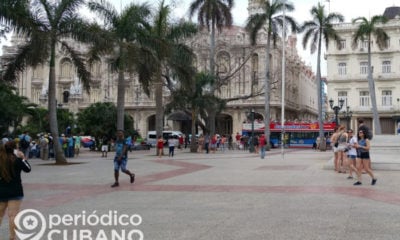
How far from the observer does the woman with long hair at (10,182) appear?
6324 mm

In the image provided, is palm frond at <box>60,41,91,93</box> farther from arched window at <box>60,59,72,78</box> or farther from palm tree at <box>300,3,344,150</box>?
arched window at <box>60,59,72,78</box>

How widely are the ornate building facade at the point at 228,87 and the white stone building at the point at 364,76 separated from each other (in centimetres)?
760

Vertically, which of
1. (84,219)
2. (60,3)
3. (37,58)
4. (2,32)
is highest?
(60,3)

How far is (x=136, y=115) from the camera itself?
7088 cm

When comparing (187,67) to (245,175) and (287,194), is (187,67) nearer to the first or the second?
(245,175)

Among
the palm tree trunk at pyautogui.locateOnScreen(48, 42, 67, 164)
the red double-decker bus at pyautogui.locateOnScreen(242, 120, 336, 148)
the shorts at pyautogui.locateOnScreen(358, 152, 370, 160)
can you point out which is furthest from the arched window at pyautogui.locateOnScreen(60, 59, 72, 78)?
the shorts at pyautogui.locateOnScreen(358, 152, 370, 160)

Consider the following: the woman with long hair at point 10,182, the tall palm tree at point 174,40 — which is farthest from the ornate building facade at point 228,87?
the woman with long hair at point 10,182

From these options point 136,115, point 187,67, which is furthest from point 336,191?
point 136,115

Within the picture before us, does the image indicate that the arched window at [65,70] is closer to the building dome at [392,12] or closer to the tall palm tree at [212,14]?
the tall palm tree at [212,14]

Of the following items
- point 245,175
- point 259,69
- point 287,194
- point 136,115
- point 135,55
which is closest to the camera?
point 287,194

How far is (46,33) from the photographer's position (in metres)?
19.8

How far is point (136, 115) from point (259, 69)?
64.5ft

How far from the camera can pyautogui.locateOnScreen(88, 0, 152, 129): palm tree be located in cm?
2320

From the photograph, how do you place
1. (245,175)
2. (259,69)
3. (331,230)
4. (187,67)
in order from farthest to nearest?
(259,69), (187,67), (245,175), (331,230)
